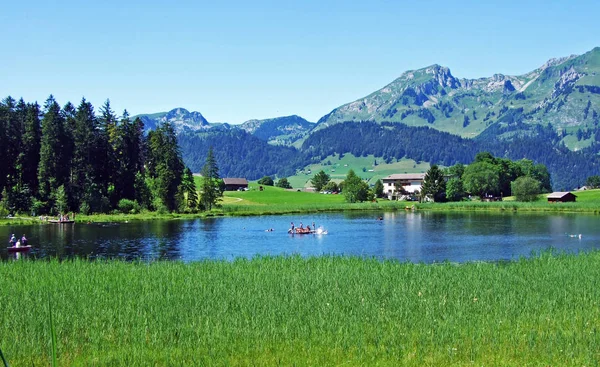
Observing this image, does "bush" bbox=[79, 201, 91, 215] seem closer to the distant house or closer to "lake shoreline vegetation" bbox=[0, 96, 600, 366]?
"lake shoreline vegetation" bbox=[0, 96, 600, 366]

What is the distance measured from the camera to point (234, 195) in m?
180

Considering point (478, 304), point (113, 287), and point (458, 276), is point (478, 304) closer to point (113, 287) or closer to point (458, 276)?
point (458, 276)

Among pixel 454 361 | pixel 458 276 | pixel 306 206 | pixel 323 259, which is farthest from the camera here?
pixel 306 206

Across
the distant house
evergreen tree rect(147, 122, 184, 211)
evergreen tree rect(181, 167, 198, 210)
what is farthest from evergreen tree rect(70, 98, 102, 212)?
the distant house

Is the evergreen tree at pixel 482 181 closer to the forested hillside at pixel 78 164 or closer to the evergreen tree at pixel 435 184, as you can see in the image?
the evergreen tree at pixel 435 184

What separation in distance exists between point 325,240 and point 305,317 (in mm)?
50650

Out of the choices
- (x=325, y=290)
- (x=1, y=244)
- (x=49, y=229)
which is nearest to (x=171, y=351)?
(x=325, y=290)

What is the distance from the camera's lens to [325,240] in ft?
231

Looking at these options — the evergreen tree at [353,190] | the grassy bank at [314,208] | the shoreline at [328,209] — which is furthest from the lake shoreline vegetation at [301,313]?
the evergreen tree at [353,190]

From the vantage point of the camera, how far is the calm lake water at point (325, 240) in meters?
54.1

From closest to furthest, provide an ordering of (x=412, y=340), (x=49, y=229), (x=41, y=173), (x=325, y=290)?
(x=412, y=340), (x=325, y=290), (x=49, y=229), (x=41, y=173)

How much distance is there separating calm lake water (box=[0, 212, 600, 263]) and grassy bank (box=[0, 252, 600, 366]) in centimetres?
1954

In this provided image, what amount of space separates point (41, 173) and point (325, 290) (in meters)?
85.1

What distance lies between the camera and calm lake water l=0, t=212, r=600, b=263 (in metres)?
54.1
